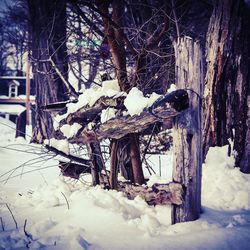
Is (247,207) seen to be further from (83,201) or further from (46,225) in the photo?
(46,225)

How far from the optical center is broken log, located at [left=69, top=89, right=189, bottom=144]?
2.25m

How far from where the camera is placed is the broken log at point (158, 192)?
7.98 feet

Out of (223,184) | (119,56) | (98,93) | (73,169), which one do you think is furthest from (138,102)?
(73,169)

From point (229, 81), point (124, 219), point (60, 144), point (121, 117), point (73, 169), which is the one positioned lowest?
point (124, 219)

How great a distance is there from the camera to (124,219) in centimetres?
254

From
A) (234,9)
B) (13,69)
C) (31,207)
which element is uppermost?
(13,69)

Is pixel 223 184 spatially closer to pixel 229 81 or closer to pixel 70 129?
pixel 229 81

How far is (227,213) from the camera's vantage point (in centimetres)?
278

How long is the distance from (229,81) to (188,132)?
1569 millimetres

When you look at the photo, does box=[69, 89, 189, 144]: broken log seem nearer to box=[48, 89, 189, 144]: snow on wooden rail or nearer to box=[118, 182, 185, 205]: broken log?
box=[48, 89, 189, 144]: snow on wooden rail

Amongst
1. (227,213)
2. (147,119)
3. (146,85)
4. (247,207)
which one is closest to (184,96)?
(147,119)

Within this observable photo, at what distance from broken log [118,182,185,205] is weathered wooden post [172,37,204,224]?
0.19 feet

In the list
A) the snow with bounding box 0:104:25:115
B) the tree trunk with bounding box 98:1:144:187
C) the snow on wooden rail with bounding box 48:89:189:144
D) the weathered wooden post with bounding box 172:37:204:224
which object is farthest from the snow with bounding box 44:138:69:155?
the snow with bounding box 0:104:25:115

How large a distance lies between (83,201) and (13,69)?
3501cm
